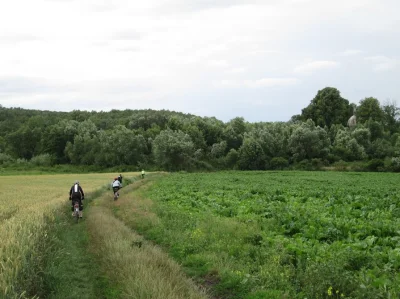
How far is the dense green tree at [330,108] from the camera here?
10143 centimetres

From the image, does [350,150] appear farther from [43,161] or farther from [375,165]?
[43,161]

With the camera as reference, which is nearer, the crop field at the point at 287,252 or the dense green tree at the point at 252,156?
the crop field at the point at 287,252

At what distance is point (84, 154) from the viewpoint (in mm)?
89312

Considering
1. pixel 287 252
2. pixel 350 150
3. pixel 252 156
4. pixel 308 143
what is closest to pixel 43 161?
pixel 252 156

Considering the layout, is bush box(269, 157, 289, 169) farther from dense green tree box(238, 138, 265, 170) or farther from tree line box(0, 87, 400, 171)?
dense green tree box(238, 138, 265, 170)

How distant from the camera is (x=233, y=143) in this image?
302ft

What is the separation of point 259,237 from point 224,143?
76453mm

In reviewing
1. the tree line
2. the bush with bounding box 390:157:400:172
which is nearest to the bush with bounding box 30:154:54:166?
the tree line

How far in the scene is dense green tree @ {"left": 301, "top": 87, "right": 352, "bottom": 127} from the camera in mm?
101425

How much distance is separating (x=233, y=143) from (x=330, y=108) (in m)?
29.9

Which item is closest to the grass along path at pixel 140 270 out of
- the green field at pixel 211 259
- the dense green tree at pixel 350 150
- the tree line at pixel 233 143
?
the green field at pixel 211 259

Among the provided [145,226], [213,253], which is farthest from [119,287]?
[145,226]

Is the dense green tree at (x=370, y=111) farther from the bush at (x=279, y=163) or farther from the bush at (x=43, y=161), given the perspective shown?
the bush at (x=43, y=161)

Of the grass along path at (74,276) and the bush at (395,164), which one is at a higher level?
the grass along path at (74,276)
